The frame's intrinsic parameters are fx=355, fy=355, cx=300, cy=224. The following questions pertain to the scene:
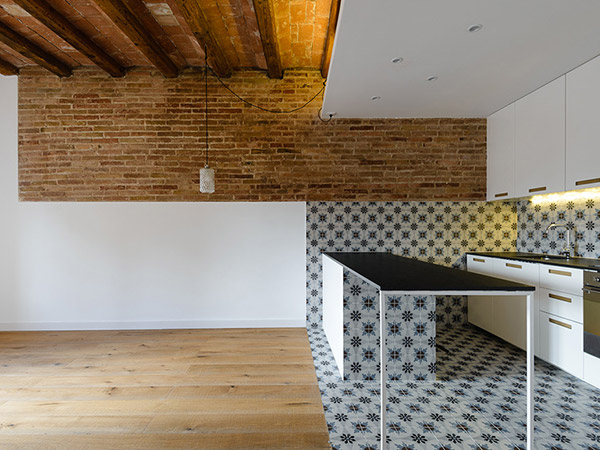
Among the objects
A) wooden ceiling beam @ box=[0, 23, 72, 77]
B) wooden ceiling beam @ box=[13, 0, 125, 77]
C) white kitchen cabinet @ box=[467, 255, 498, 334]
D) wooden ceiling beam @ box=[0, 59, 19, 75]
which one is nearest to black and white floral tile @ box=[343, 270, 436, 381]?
white kitchen cabinet @ box=[467, 255, 498, 334]

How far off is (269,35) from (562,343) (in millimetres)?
3679

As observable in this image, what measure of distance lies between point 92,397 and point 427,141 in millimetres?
4203

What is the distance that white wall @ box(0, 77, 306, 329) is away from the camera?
4.28m

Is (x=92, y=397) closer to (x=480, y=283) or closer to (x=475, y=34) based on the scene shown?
(x=480, y=283)

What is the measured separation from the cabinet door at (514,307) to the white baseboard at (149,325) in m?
2.15

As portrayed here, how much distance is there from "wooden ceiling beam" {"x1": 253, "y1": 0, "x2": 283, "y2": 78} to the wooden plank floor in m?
3.03

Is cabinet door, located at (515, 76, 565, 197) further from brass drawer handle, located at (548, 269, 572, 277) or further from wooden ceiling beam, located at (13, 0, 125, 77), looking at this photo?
wooden ceiling beam, located at (13, 0, 125, 77)

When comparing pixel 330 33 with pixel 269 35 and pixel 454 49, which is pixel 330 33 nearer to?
pixel 269 35

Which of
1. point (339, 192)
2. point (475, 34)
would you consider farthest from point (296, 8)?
point (339, 192)

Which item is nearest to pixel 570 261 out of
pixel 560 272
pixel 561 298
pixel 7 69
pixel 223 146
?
pixel 560 272

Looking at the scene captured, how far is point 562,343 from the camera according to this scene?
9.37 feet

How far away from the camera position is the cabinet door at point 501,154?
3.86 meters

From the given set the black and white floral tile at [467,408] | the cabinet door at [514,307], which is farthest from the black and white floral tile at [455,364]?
the cabinet door at [514,307]

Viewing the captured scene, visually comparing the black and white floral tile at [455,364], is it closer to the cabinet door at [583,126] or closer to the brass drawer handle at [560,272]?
the cabinet door at [583,126]
